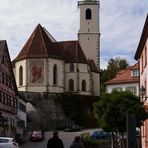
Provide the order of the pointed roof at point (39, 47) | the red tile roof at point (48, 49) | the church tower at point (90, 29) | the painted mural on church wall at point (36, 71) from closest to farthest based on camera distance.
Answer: the painted mural on church wall at point (36, 71) < the pointed roof at point (39, 47) < the red tile roof at point (48, 49) < the church tower at point (90, 29)

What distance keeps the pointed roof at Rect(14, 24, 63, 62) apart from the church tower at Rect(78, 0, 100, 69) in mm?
11344

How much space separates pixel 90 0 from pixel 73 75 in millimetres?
24134

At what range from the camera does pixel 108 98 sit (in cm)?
4147

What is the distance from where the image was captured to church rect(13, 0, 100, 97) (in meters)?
104

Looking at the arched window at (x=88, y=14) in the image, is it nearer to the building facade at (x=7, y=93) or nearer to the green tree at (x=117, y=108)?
the building facade at (x=7, y=93)

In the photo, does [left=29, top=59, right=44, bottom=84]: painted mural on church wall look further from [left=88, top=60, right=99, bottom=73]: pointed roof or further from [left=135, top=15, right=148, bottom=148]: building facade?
[left=135, top=15, right=148, bottom=148]: building facade

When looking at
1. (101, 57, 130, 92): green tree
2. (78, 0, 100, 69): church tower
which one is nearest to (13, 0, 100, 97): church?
(78, 0, 100, 69): church tower

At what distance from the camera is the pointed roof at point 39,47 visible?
105250 mm

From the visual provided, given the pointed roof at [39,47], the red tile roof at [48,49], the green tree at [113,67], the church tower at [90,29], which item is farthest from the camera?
the green tree at [113,67]

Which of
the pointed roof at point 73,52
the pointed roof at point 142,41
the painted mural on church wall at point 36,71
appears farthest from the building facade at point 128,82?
the pointed roof at point 142,41

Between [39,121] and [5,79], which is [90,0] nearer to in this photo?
[39,121]

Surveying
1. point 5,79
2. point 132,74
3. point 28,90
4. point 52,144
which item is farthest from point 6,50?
point 52,144

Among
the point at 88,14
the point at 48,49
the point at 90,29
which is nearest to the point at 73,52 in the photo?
the point at 48,49

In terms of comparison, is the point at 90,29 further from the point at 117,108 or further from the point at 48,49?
the point at 117,108
